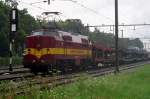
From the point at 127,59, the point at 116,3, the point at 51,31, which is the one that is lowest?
the point at 127,59

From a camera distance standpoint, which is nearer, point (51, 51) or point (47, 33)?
point (51, 51)

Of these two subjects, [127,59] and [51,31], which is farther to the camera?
[127,59]

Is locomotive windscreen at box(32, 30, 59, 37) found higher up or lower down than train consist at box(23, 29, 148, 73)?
higher up

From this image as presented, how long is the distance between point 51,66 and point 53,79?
15189mm

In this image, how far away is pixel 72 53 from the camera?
3528cm

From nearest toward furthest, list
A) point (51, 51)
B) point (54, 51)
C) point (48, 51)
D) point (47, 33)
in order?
point (48, 51), point (51, 51), point (54, 51), point (47, 33)

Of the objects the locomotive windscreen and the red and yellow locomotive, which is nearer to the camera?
the red and yellow locomotive

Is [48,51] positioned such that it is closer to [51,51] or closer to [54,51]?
[51,51]

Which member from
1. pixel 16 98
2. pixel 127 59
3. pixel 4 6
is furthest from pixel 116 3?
pixel 4 6

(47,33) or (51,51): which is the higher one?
(47,33)

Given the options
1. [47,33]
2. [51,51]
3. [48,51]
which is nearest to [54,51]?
[51,51]

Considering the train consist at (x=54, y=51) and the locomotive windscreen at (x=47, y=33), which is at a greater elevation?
the locomotive windscreen at (x=47, y=33)

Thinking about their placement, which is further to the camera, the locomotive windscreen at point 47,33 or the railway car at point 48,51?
the locomotive windscreen at point 47,33

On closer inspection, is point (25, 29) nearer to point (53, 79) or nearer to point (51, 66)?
point (51, 66)
